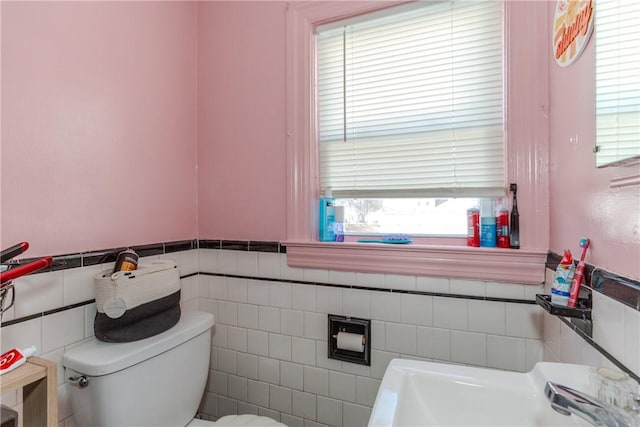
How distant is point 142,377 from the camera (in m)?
1.03

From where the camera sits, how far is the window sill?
1050 mm

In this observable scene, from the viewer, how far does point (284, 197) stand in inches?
55.7

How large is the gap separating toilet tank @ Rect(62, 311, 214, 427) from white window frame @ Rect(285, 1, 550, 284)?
20.1 inches

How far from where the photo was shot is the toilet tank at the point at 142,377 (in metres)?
0.96

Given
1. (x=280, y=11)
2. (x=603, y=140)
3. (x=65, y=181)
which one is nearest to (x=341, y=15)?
(x=280, y=11)

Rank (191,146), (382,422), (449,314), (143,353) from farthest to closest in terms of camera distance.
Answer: (191,146) → (449,314) → (143,353) → (382,422)

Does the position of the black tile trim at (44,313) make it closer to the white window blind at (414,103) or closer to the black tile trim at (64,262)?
the black tile trim at (64,262)

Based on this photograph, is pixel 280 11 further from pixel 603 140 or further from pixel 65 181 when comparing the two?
pixel 603 140

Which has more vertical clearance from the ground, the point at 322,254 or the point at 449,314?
the point at 322,254

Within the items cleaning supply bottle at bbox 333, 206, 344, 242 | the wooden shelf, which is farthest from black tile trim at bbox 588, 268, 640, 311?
the wooden shelf

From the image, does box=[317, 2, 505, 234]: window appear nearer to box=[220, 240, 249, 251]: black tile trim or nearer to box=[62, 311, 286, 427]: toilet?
box=[220, 240, 249, 251]: black tile trim

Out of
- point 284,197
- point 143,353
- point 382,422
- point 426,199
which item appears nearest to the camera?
point 382,422

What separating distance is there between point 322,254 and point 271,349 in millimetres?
507

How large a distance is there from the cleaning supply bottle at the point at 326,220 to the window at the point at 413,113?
2.7 inches
